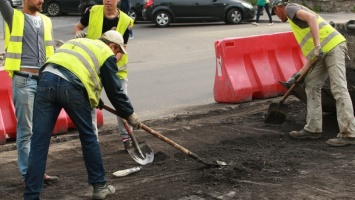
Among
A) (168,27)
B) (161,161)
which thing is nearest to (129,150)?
(161,161)

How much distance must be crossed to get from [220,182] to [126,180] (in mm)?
942

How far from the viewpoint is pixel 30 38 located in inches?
283

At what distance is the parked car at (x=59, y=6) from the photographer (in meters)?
29.0

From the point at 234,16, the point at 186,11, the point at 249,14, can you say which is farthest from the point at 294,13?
the point at 249,14

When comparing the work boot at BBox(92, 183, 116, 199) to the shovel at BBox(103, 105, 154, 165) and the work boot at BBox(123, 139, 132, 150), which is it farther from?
the work boot at BBox(123, 139, 132, 150)

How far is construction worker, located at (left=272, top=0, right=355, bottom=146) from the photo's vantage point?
28.0ft

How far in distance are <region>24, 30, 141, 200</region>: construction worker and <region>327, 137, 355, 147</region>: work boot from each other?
2.98 m

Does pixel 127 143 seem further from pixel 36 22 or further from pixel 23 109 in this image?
pixel 36 22

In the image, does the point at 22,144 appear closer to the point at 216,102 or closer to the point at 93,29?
the point at 93,29

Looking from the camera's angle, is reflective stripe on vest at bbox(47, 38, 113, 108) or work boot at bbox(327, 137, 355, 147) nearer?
reflective stripe on vest at bbox(47, 38, 113, 108)

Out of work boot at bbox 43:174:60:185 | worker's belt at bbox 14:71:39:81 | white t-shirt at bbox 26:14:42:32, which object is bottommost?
work boot at bbox 43:174:60:185

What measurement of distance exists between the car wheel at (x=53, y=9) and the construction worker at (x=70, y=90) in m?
23.3

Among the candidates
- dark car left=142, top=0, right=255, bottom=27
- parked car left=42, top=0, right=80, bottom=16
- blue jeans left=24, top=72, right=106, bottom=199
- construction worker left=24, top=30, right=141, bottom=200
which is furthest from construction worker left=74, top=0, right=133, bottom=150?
parked car left=42, top=0, right=80, bottom=16

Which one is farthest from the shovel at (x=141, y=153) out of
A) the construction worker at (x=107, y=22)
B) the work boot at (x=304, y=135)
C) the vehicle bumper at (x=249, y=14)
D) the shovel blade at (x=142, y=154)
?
the vehicle bumper at (x=249, y=14)
